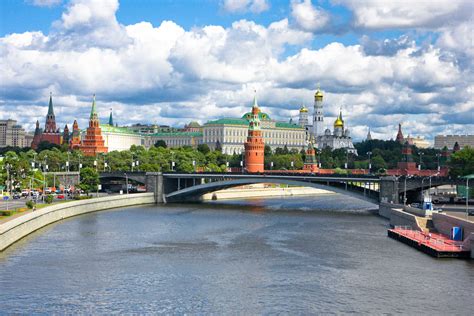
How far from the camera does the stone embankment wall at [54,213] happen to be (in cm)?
5062

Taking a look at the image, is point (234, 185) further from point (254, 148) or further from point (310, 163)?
point (310, 163)

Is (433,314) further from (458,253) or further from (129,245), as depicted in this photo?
(129,245)

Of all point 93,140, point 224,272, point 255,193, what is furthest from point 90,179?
point 93,140

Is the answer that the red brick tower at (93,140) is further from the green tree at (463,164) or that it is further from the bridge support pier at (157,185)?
the green tree at (463,164)

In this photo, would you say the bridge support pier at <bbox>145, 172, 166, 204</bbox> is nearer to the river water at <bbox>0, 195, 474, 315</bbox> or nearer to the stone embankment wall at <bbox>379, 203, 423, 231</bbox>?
the stone embankment wall at <bbox>379, 203, 423, 231</bbox>

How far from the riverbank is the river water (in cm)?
A: 4337

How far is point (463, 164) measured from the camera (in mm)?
102812

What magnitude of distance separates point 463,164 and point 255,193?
34.3m

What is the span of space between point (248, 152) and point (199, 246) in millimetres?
92382

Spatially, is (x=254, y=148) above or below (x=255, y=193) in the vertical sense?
above

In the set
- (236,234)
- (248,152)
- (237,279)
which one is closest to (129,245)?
(236,234)

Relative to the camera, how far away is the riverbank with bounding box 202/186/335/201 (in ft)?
367

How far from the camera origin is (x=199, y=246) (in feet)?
178

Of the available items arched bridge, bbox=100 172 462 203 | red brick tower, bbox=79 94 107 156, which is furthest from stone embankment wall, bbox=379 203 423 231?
red brick tower, bbox=79 94 107 156
